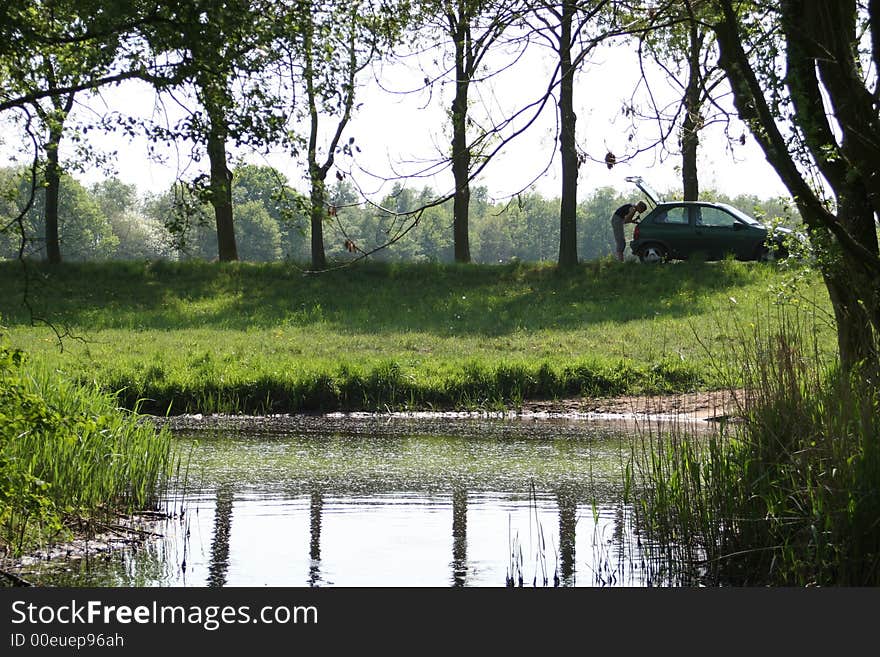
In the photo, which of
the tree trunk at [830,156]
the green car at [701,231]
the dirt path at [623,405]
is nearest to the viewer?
the tree trunk at [830,156]

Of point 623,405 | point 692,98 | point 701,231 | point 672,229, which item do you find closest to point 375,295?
point 672,229

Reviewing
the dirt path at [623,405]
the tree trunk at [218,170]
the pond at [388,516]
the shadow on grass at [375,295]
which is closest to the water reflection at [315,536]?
the pond at [388,516]

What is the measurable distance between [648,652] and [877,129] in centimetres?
430

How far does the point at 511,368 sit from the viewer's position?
17.6 m

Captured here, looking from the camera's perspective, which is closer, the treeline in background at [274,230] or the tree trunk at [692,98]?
the tree trunk at [692,98]

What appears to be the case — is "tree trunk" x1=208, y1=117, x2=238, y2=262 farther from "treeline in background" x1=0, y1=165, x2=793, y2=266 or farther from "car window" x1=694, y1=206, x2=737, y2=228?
"treeline in background" x1=0, y1=165, x2=793, y2=266

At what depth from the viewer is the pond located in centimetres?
718

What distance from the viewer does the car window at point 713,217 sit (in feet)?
87.7

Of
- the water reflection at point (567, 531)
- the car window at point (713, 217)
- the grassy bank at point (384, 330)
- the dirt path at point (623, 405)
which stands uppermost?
the car window at point (713, 217)

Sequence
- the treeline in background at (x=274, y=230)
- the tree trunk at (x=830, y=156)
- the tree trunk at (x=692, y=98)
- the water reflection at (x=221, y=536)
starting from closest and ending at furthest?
the water reflection at (x=221, y=536) < the tree trunk at (x=830, y=156) < the tree trunk at (x=692, y=98) < the treeline in background at (x=274, y=230)

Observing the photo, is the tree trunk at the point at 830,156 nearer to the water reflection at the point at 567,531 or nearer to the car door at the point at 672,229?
the water reflection at the point at 567,531

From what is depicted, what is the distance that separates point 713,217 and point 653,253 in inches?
61.9

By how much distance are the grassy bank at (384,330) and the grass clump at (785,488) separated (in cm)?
336

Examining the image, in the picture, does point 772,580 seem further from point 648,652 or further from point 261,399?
point 261,399
